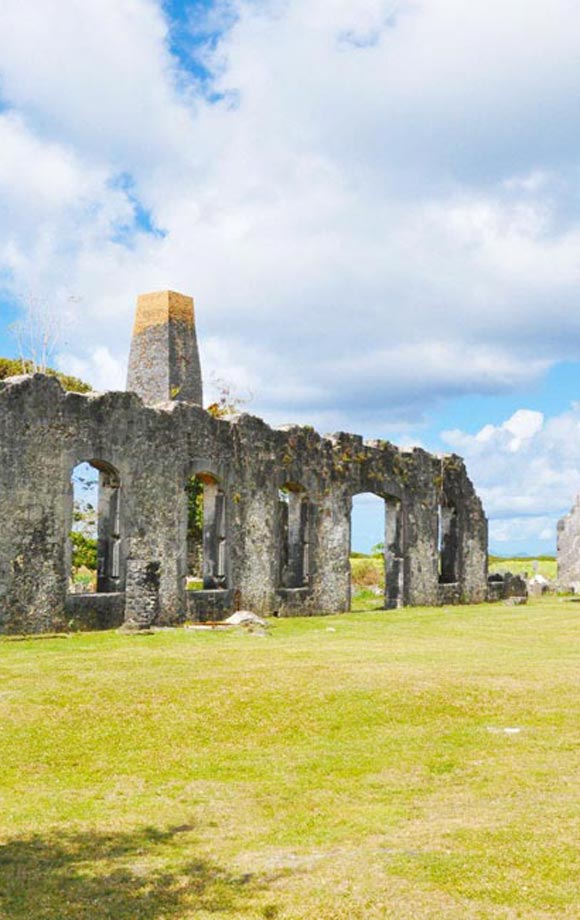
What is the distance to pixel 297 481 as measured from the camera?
23000 mm

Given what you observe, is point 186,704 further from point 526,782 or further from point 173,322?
point 173,322

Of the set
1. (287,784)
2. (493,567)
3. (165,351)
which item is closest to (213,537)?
(287,784)

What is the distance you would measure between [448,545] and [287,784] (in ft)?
69.7

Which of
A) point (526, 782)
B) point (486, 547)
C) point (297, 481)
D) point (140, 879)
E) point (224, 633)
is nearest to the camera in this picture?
point (140, 879)

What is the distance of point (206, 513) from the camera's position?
21.4m

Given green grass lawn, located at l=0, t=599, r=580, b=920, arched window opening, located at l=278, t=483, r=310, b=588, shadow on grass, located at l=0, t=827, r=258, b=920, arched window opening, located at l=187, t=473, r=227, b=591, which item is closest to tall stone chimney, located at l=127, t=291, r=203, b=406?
arched window opening, located at l=278, t=483, r=310, b=588

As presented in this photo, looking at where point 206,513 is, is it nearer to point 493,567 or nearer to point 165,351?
point 165,351

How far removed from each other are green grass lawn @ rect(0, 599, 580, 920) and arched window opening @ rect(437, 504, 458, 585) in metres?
14.4

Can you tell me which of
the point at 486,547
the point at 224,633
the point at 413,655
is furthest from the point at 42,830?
the point at 486,547

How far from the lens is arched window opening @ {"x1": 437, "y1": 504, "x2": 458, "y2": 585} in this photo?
2855 cm

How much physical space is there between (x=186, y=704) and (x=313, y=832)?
3.77 m

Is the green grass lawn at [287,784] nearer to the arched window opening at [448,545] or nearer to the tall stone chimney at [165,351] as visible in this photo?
the arched window opening at [448,545]

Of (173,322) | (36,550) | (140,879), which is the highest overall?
(173,322)

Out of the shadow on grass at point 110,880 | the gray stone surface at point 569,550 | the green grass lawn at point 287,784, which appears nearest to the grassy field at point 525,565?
the gray stone surface at point 569,550
